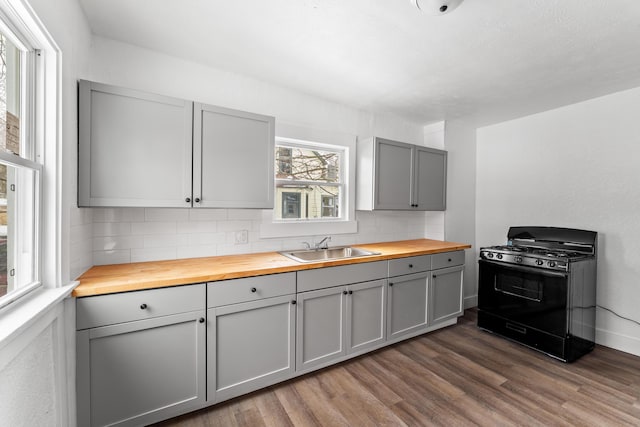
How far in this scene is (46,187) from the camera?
4.45 feet

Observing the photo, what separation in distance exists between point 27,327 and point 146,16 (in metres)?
1.74

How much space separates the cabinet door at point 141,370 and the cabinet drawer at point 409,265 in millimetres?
1637

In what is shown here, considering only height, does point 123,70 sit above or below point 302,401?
above

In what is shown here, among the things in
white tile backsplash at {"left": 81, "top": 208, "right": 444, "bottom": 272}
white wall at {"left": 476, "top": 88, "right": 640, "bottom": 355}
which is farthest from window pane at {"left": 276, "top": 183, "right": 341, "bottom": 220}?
white wall at {"left": 476, "top": 88, "right": 640, "bottom": 355}

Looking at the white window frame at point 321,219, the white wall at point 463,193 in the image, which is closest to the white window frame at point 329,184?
the white window frame at point 321,219

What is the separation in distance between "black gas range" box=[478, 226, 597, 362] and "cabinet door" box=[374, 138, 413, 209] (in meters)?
1.07

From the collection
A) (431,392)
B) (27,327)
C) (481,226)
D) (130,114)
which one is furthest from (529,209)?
(27,327)

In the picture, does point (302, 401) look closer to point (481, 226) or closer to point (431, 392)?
point (431, 392)

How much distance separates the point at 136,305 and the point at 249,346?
29.4 inches


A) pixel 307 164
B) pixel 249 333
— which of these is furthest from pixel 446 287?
pixel 249 333

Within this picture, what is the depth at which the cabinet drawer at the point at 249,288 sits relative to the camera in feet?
5.94

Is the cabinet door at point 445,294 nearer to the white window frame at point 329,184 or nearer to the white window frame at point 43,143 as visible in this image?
the white window frame at point 329,184

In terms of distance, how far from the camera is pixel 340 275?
232cm

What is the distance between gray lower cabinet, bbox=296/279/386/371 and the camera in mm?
2184
